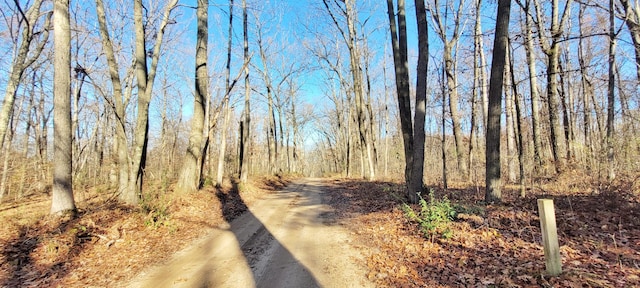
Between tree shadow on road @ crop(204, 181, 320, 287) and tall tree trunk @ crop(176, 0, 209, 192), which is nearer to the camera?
tree shadow on road @ crop(204, 181, 320, 287)

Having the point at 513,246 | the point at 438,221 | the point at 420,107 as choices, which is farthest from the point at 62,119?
the point at 513,246

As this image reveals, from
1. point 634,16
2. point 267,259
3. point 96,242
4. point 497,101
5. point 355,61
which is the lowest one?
→ point 267,259

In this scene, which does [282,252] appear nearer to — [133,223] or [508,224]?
[133,223]

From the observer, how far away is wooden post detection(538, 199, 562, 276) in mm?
3553

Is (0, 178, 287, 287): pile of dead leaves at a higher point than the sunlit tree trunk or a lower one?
lower

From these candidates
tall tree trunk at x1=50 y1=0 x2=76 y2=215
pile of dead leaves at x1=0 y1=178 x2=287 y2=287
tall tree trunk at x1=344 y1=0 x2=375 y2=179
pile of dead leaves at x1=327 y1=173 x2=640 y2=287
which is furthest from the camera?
tall tree trunk at x1=344 y1=0 x2=375 y2=179

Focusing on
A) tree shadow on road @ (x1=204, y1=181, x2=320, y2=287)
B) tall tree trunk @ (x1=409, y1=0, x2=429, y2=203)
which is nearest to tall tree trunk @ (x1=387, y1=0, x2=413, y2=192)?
tall tree trunk @ (x1=409, y1=0, x2=429, y2=203)

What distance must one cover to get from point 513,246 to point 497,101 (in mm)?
4032

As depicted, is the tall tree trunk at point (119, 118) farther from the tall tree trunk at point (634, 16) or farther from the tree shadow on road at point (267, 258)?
the tall tree trunk at point (634, 16)

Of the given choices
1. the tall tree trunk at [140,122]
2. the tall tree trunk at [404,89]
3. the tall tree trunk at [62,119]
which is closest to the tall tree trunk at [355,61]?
the tall tree trunk at [404,89]

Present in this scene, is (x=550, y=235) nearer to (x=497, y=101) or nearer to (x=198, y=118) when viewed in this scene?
(x=497, y=101)

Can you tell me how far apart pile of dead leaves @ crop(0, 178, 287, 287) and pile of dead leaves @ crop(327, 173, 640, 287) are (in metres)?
4.25

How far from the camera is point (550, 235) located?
141 inches

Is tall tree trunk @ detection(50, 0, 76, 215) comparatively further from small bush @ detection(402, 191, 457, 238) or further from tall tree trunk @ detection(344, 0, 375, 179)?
tall tree trunk @ detection(344, 0, 375, 179)
